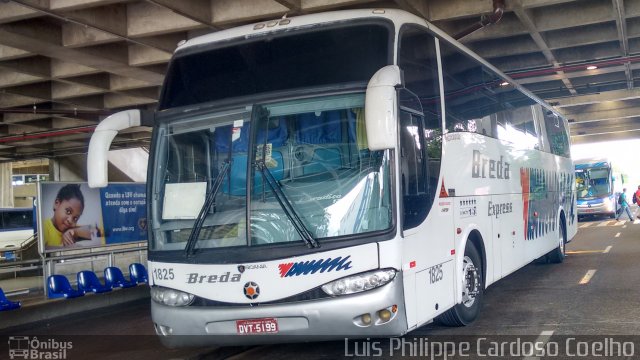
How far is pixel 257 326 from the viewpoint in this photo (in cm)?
584

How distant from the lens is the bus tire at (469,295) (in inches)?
304

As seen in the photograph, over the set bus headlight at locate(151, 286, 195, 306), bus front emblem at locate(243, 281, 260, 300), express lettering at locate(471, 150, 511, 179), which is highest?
express lettering at locate(471, 150, 511, 179)

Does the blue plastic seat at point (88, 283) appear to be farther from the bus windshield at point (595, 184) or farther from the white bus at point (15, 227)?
the bus windshield at point (595, 184)

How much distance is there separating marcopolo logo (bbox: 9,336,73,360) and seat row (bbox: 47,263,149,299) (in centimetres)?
197

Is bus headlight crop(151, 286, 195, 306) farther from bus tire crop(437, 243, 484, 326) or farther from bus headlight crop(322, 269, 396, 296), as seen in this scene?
bus tire crop(437, 243, 484, 326)

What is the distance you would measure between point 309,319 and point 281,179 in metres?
→ 1.30

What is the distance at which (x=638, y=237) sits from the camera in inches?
778

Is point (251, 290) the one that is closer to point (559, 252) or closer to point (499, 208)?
point (499, 208)

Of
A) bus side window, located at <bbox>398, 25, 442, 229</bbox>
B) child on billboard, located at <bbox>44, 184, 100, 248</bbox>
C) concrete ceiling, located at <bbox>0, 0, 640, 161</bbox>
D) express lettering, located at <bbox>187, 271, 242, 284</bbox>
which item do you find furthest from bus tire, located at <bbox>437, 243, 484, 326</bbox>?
child on billboard, located at <bbox>44, 184, 100, 248</bbox>

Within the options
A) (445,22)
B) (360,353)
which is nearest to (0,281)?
(445,22)

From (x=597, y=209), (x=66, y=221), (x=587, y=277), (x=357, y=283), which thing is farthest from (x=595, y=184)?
(x=357, y=283)

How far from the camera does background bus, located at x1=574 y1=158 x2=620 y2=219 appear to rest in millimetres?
32875

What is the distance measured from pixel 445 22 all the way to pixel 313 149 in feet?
30.1

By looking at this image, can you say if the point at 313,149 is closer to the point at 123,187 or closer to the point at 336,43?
the point at 336,43
